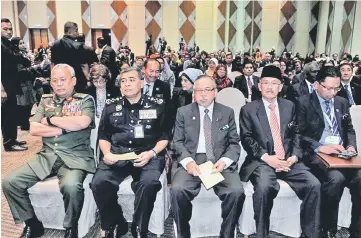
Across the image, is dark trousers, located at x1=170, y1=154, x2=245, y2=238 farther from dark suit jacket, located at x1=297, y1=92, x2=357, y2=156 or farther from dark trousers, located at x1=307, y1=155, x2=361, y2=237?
dark suit jacket, located at x1=297, y1=92, x2=357, y2=156

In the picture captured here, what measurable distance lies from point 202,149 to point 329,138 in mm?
1132

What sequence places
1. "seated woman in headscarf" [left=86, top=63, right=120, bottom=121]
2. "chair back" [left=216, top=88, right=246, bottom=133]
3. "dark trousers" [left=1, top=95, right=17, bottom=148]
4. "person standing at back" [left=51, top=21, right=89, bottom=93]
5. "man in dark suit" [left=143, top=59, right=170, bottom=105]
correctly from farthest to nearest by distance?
1. "dark trousers" [left=1, top=95, right=17, bottom=148]
2. "man in dark suit" [left=143, top=59, right=170, bottom=105]
3. "person standing at back" [left=51, top=21, right=89, bottom=93]
4. "seated woman in headscarf" [left=86, top=63, right=120, bottom=121]
5. "chair back" [left=216, top=88, right=246, bottom=133]

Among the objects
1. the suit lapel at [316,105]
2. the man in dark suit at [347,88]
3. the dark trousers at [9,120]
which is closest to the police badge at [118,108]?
the suit lapel at [316,105]

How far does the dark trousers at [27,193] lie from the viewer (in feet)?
8.09

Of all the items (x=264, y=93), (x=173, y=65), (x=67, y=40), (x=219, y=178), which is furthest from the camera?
(x=173, y=65)

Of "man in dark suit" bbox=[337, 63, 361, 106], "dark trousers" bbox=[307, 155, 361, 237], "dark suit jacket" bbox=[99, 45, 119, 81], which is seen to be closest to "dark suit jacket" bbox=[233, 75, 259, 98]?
"man in dark suit" bbox=[337, 63, 361, 106]

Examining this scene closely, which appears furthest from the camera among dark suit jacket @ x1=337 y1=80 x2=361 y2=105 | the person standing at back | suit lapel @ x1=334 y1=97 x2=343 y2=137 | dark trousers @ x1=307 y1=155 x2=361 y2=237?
dark suit jacket @ x1=337 y1=80 x2=361 y2=105

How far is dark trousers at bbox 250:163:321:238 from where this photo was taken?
8.10 ft

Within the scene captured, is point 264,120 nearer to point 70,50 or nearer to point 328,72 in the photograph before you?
point 328,72

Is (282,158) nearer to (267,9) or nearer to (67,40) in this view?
(67,40)

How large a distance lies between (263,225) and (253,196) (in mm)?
224

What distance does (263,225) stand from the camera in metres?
2.47

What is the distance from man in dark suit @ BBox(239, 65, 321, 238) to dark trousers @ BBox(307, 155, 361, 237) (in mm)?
128

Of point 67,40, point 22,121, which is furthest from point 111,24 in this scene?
point 67,40
